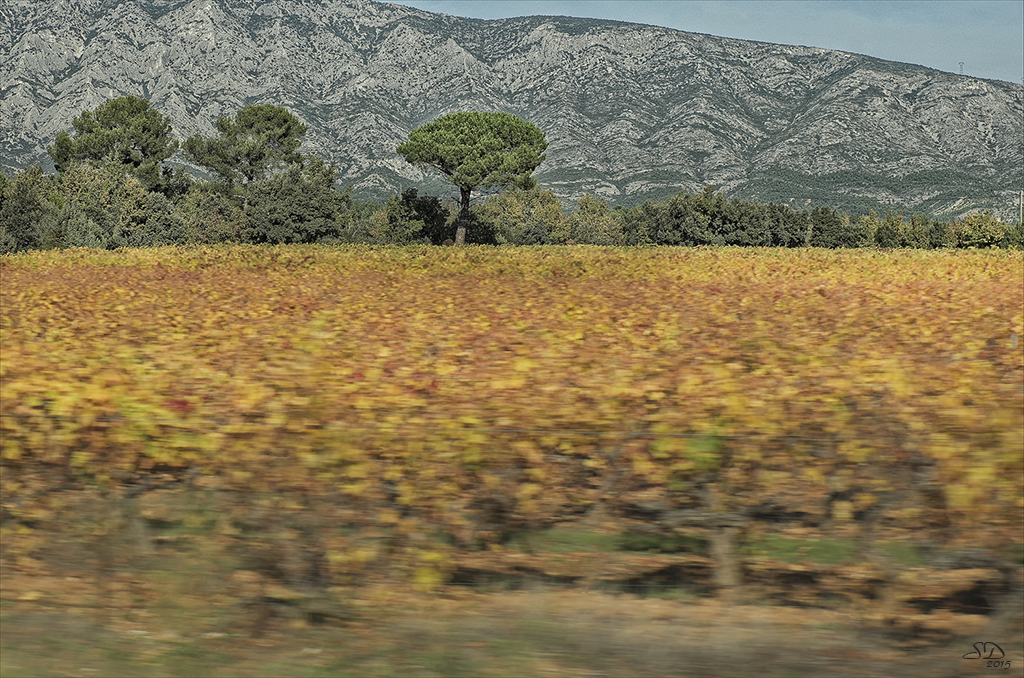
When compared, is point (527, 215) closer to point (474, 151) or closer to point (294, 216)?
point (474, 151)

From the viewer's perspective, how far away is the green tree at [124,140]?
88312 mm

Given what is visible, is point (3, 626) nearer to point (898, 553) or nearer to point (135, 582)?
point (135, 582)

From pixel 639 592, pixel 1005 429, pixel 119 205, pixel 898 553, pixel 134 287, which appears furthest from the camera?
pixel 119 205

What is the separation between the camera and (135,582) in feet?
16.4

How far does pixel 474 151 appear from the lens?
74.9 m

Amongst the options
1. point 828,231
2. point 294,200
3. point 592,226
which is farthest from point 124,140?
point 828,231

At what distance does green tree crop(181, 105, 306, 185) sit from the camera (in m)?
91.4

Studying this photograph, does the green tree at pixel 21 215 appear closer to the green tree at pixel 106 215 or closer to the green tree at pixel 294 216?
the green tree at pixel 106 215

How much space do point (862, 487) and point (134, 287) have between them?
11.4 meters

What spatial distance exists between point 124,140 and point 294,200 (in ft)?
109

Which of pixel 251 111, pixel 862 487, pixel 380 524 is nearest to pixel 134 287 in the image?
pixel 380 524

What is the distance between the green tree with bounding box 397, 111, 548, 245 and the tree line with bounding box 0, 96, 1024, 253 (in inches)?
4.5

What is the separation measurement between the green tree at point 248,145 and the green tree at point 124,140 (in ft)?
10.6

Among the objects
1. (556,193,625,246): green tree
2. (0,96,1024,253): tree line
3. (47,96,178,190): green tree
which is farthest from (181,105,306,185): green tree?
(556,193,625,246): green tree
